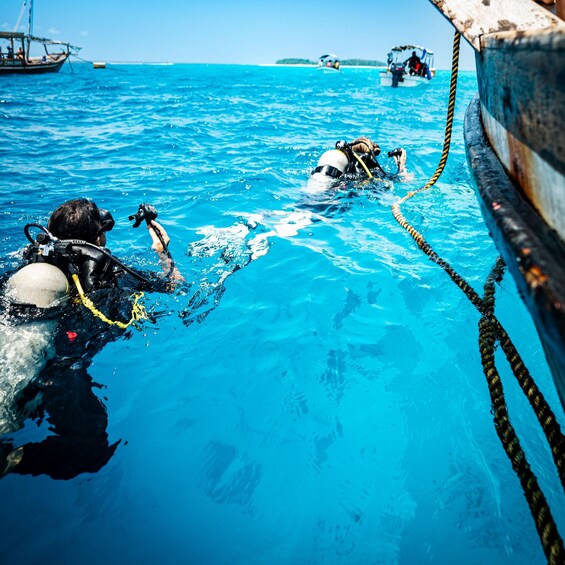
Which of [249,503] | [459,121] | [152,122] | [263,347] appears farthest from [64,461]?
[459,121]

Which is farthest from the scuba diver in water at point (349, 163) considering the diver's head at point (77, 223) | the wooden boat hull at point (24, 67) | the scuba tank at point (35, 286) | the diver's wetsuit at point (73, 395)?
the wooden boat hull at point (24, 67)

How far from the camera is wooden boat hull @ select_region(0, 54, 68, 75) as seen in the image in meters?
36.1

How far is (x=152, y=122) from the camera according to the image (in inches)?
542

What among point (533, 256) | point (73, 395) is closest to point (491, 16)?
point (533, 256)

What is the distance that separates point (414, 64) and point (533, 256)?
40.2m

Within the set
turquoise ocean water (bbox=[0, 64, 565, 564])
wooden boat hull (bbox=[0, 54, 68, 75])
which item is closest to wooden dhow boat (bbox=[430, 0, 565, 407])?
turquoise ocean water (bbox=[0, 64, 565, 564])

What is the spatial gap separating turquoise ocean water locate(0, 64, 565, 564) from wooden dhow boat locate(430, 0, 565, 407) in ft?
5.48

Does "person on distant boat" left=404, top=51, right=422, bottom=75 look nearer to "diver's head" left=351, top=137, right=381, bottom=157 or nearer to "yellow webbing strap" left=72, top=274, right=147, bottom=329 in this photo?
"diver's head" left=351, top=137, right=381, bottom=157

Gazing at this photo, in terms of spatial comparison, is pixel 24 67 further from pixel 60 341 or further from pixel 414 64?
pixel 60 341

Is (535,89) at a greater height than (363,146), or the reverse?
(363,146)

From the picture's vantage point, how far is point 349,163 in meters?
6.45

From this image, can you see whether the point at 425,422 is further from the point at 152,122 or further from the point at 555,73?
the point at 152,122

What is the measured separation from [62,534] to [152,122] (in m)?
14.1

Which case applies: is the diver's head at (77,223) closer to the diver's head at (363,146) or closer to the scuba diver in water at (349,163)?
the scuba diver in water at (349,163)
